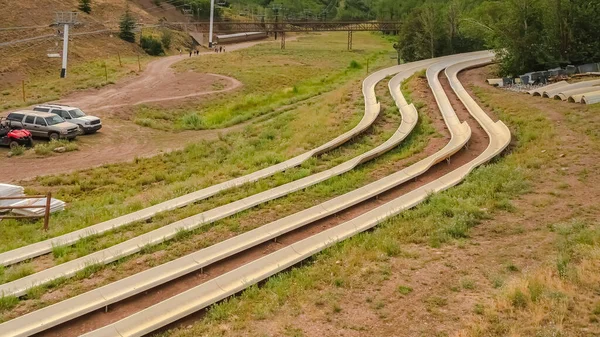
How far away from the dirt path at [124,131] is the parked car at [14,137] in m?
0.52

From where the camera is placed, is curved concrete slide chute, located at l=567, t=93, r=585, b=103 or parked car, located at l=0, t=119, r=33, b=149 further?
parked car, located at l=0, t=119, r=33, b=149

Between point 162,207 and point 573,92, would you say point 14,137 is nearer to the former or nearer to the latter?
point 162,207

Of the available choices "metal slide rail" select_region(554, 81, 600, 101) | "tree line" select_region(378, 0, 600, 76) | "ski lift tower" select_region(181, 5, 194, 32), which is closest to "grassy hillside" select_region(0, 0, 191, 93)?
"ski lift tower" select_region(181, 5, 194, 32)

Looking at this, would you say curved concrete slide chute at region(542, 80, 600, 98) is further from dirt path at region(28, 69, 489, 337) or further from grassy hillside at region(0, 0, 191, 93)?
grassy hillside at region(0, 0, 191, 93)

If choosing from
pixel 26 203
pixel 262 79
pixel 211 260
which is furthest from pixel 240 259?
pixel 262 79

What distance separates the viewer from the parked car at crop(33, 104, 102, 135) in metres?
31.2

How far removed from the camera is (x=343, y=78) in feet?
171

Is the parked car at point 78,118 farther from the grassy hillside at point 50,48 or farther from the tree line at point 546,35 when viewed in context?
the tree line at point 546,35

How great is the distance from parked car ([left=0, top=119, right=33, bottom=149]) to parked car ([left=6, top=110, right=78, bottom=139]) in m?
1.07

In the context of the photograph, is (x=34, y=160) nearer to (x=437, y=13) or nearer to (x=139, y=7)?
(x=437, y=13)

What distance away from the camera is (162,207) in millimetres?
16078

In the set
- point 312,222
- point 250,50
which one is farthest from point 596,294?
point 250,50

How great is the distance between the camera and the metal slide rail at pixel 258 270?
30.4 feet

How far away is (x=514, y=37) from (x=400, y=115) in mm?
13428
